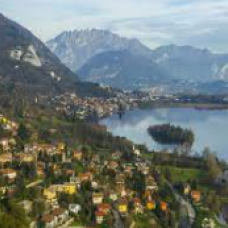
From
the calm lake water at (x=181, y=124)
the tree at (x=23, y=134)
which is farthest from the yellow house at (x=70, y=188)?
the calm lake water at (x=181, y=124)

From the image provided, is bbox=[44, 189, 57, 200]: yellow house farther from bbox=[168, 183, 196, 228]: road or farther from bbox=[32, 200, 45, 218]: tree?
bbox=[168, 183, 196, 228]: road

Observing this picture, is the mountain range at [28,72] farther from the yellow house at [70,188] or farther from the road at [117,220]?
the road at [117,220]

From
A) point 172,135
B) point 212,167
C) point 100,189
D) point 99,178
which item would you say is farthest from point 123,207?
point 172,135

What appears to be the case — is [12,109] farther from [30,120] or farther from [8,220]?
[8,220]

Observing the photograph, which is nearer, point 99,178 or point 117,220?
point 117,220

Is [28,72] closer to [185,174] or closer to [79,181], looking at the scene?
[185,174]

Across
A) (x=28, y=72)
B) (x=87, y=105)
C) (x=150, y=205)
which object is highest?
(x=28, y=72)

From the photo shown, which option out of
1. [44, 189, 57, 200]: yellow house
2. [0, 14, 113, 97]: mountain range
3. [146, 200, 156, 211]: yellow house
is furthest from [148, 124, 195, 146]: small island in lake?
[44, 189, 57, 200]: yellow house
